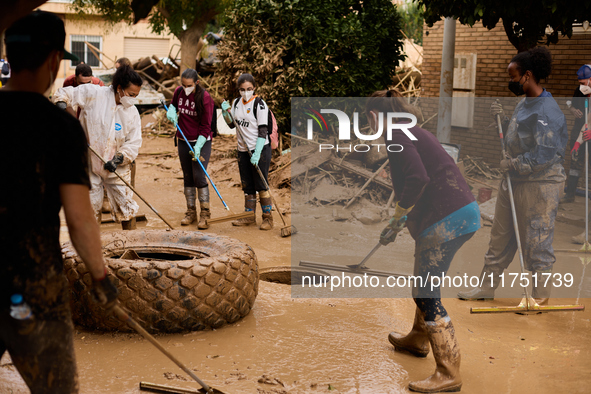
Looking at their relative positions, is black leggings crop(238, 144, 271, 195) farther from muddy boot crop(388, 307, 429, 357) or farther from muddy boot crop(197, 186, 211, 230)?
muddy boot crop(388, 307, 429, 357)

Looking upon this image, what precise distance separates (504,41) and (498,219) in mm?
6975

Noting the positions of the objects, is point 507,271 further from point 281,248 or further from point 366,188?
point 366,188

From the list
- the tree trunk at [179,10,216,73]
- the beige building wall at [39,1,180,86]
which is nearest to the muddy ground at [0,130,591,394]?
the tree trunk at [179,10,216,73]

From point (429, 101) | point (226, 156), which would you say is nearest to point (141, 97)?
point (226, 156)

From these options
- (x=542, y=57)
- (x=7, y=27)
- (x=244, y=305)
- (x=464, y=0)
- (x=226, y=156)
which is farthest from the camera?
(x=226, y=156)

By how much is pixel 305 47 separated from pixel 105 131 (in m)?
5.22

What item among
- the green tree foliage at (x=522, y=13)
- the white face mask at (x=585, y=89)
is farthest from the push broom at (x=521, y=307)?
the white face mask at (x=585, y=89)

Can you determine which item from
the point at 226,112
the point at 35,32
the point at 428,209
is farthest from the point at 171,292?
the point at 226,112

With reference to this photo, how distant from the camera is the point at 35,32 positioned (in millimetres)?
2250

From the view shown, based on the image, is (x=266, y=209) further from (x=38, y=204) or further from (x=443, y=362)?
(x=38, y=204)

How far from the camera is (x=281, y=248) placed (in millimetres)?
6910

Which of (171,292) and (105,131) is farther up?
(105,131)

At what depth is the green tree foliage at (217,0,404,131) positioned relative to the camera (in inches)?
400

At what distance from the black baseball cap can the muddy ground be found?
6.30 ft
